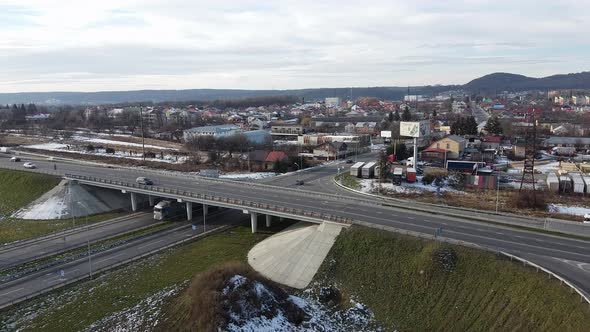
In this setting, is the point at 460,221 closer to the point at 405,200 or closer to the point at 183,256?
the point at 405,200

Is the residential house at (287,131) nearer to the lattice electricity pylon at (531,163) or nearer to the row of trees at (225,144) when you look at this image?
the row of trees at (225,144)

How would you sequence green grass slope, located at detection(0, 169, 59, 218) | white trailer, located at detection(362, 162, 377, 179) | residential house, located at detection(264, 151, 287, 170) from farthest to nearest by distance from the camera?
residential house, located at detection(264, 151, 287, 170) < white trailer, located at detection(362, 162, 377, 179) < green grass slope, located at detection(0, 169, 59, 218)

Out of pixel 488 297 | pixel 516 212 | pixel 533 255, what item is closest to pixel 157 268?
pixel 488 297

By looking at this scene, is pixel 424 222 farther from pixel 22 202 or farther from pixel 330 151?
pixel 22 202

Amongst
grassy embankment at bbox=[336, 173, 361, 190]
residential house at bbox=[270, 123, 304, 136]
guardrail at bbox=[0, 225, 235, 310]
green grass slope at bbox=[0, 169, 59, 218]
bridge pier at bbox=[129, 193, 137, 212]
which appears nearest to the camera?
guardrail at bbox=[0, 225, 235, 310]

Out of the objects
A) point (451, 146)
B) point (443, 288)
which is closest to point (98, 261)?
point (443, 288)

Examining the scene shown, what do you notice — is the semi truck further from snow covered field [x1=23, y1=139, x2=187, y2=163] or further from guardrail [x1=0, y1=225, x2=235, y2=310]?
snow covered field [x1=23, y1=139, x2=187, y2=163]

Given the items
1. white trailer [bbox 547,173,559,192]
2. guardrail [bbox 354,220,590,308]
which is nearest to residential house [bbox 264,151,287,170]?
guardrail [bbox 354,220,590,308]

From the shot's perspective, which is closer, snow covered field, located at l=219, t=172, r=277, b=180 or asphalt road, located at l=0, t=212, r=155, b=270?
asphalt road, located at l=0, t=212, r=155, b=270
